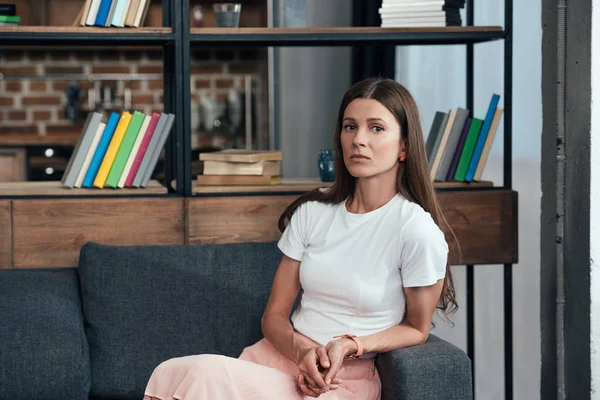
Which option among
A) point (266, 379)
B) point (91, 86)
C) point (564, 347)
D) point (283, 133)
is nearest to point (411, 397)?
point (266, 379)

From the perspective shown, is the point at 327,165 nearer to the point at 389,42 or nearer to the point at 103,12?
the point at 389,42

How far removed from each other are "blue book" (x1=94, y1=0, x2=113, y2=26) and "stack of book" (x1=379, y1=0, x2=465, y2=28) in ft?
2.76

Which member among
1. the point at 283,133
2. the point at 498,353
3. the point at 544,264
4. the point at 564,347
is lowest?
the point at 498,353

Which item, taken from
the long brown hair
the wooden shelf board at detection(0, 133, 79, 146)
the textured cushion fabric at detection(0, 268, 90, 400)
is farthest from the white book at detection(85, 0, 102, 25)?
the wooden shelf board at detection(0, 133, 79, 146)

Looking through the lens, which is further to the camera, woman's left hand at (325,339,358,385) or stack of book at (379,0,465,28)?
stack of book at (379,0,465,28)

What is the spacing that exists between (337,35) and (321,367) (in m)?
1.22

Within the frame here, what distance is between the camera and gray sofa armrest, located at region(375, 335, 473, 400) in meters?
1.96

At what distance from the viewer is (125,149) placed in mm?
2734

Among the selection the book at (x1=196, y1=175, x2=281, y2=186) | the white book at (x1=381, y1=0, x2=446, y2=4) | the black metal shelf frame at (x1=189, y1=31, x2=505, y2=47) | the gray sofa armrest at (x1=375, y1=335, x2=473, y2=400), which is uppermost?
the white book at (x1=381, y1=0, x2=446, y2=4)

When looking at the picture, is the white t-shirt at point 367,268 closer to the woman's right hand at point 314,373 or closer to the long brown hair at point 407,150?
the long brown hair at point 407,150

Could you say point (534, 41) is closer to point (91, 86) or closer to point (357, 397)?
point (357, 397)

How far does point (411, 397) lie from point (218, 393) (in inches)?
16.7

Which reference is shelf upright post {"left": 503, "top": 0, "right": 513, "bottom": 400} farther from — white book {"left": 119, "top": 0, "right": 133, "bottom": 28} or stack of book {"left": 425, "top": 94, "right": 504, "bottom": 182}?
white book {"left": 119, "top": 0, "right": 133, "bottom": 28}

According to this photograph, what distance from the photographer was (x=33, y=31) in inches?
106
